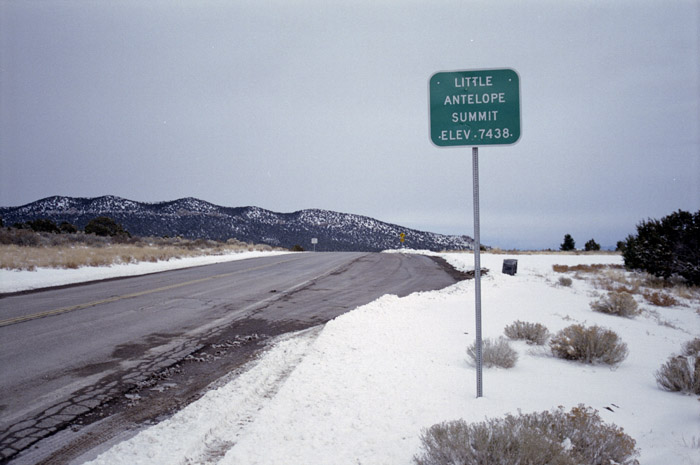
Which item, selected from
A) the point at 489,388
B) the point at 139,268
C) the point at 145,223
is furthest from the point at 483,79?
the point at 145,223

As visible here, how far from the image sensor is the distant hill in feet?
331

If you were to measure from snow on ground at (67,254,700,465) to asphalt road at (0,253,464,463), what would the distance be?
0.55 metres

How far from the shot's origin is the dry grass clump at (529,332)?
18.5 feet

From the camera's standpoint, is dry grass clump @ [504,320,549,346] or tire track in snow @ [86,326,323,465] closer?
tire track in snow @ [86,326,323,465]

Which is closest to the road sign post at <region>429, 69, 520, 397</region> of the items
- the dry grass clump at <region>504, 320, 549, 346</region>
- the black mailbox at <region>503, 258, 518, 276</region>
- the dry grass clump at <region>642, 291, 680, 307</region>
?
the dry grass clump at <region>504, 320, 549, 346</region>

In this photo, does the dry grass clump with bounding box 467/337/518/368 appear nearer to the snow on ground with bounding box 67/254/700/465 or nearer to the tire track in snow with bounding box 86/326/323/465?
the snow on ground with bounding box 67/254/700/465

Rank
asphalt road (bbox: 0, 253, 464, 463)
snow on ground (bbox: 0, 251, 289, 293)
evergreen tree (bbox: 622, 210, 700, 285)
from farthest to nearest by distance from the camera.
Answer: evergreen tree (bbox: 622, 210, 700, 285) → snow on ground (bbox: 0, 251, 289, 293) → asphalt road (bbox: 0, 253, 464, 463)

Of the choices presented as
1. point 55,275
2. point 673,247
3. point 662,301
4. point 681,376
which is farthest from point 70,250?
point 673,247

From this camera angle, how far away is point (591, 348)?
4781 millimetres

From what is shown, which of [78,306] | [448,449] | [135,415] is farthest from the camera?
[78,306]

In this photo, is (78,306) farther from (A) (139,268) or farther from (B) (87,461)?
(A) (139,268)

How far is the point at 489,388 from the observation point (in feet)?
12.7

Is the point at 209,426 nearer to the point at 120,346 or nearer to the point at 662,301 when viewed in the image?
the point at 120,346

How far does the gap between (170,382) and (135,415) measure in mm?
820
